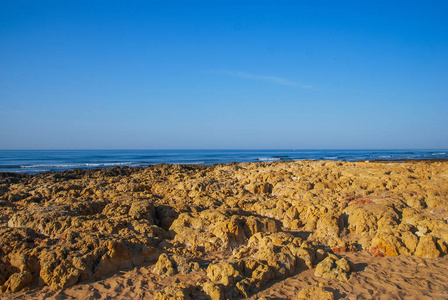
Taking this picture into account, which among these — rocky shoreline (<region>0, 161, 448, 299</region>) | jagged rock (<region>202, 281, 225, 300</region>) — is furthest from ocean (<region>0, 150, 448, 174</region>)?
jagged rock (<region>202, 281, 225, 300</region>)

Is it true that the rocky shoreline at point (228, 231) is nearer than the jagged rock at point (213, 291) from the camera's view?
No

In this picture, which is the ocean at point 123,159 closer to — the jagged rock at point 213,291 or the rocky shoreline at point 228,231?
the rocky shoreline at point 228,231

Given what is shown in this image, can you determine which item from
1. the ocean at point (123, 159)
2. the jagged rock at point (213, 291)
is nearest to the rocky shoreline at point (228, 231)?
the jagged rock at point (213, 291)

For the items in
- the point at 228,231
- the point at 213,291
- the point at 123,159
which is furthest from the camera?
the point at 123,159

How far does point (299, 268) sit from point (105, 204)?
195 inches

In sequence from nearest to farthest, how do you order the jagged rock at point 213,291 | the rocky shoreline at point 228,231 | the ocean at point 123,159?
the jagged rock at point 213,291 → the rocky shoreline at point 228,231 → the ocean at point 123,159

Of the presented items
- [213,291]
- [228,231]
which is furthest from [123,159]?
[213,291]

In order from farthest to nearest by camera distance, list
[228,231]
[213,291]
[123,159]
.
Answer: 1. [123,159]
2. [228,231]
3. [213,291]

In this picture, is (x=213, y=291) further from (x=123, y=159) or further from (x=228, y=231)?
(x=123, y=159)

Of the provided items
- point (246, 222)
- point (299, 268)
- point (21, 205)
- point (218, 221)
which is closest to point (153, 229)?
point (218, 221)

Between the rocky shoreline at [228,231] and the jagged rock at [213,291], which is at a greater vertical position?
the rocky shoreline at [228,231]

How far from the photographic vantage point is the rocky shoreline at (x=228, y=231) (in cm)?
448

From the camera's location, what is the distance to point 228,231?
596cm

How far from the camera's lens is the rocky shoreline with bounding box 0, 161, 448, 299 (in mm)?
4477
